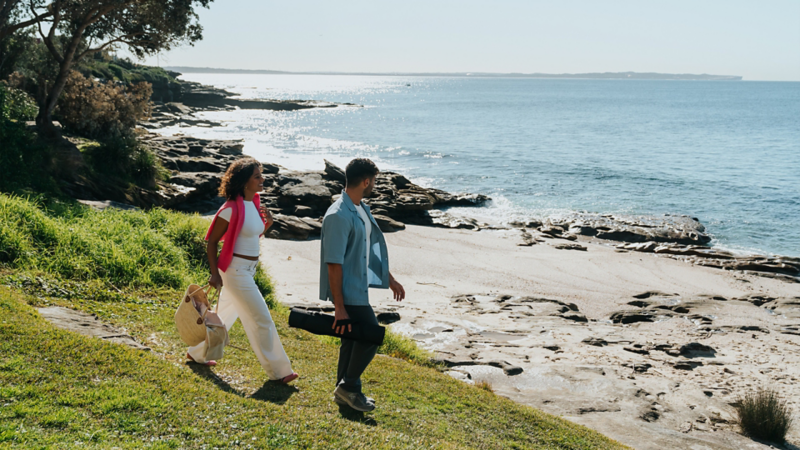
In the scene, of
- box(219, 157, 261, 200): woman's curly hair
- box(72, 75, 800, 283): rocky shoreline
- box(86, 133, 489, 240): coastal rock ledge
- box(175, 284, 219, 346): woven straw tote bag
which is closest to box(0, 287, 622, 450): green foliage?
box(175, 284, 219, 346): woven straw tote bag

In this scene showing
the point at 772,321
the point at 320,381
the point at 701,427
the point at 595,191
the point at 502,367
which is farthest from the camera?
the point at 595,191

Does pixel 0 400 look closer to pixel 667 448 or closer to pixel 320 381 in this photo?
pixel 320 381

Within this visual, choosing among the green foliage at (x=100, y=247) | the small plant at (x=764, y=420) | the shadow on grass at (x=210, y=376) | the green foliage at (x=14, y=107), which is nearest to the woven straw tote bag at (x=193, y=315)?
the shadow on grass at (x=210, y=376)

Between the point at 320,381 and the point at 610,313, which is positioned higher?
the point at 320,381

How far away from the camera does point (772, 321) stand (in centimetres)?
1315

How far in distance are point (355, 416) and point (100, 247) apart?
5.54m

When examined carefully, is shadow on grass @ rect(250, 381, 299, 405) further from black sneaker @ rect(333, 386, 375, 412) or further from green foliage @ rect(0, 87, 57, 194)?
green foliage @ rect(0, 87, 57, 194)

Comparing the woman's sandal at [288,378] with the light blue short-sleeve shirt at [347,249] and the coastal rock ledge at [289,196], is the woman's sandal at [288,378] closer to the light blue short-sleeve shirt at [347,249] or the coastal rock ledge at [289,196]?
the light blue short-sleeve shirt at [347,249]

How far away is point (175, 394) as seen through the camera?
15.5 feet

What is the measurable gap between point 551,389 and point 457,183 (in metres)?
27.4

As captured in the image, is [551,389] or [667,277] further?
[667,277]

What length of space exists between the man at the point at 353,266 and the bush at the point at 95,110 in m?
16.1

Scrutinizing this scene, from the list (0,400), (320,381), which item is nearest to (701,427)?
(320,381)

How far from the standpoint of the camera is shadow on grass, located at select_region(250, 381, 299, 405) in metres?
5.17
